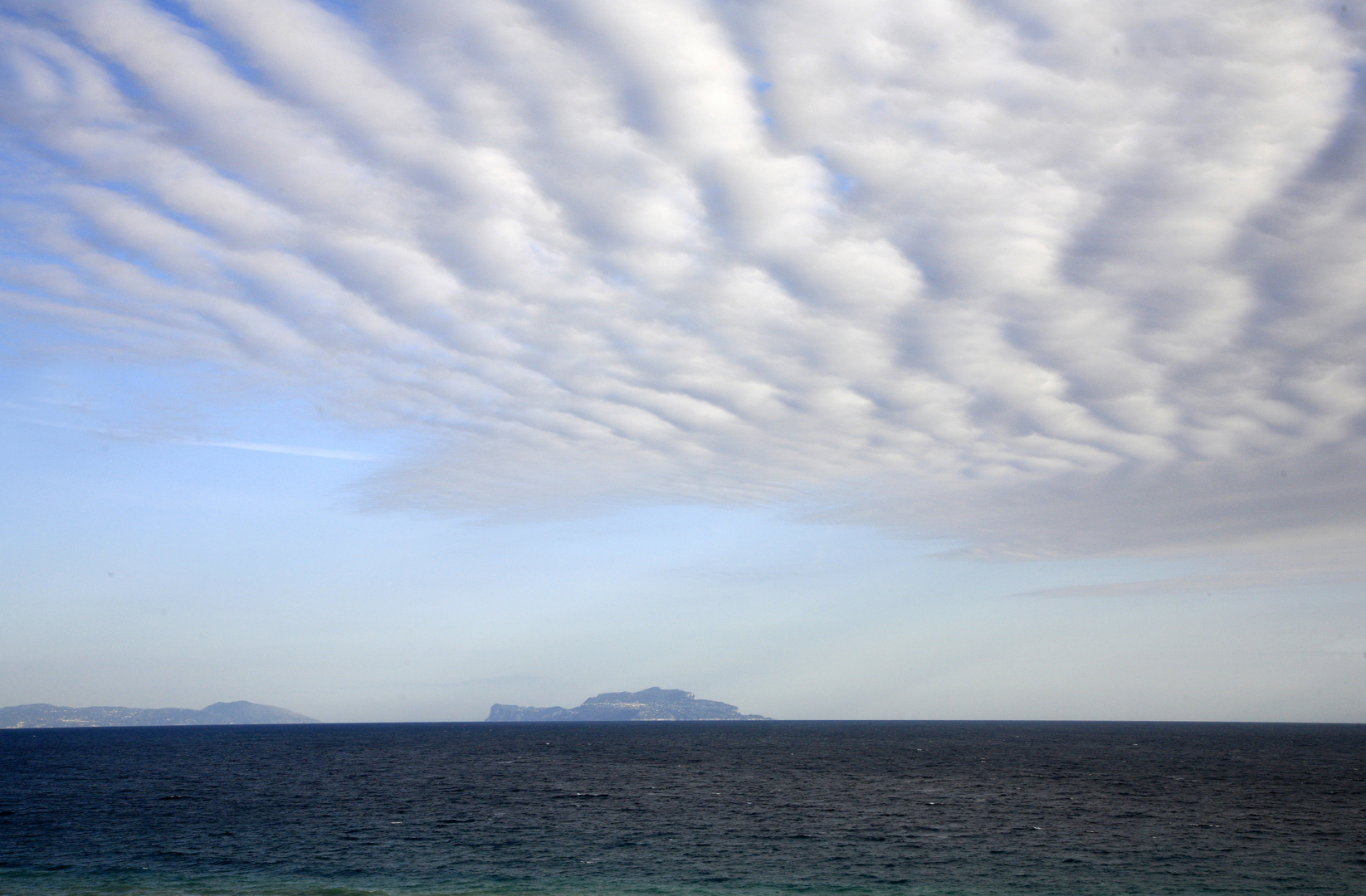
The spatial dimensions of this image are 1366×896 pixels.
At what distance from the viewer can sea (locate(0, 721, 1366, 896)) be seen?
1948 inches

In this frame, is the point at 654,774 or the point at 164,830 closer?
the point at 164,830

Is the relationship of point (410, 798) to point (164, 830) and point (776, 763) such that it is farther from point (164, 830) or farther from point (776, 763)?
Answer: point (776, 763)

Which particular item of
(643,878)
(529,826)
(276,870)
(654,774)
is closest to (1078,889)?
(643,878)

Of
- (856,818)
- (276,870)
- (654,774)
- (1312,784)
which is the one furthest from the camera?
(654,774)

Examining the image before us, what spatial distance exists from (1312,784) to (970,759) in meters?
55.1

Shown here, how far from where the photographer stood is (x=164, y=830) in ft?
222

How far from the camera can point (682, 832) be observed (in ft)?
218

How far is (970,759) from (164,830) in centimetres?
12715

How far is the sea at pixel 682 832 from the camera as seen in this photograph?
49.5 meters

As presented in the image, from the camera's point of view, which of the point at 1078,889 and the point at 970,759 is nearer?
the point at 1078,889

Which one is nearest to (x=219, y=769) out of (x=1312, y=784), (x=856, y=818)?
(x=856, y=818)

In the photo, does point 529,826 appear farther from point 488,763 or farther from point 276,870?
point 488,763

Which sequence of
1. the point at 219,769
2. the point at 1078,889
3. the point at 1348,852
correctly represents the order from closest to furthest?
the point at 1078,889 → the point at 1348,852 → the point at 219,769

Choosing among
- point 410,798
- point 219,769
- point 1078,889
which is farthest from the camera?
point 219,769
